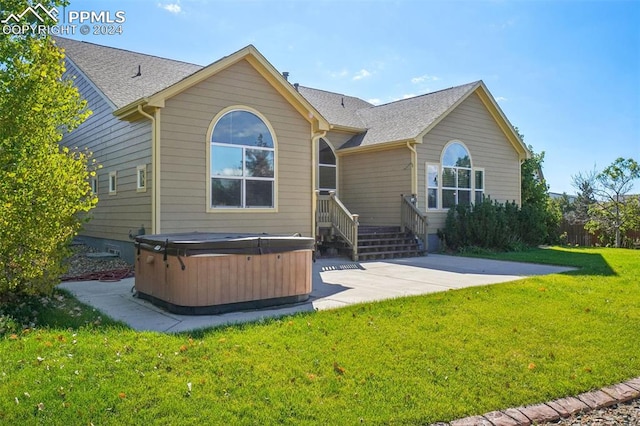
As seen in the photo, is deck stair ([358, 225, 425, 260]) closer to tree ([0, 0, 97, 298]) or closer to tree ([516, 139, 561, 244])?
tree ([516, 139, 561, 244])

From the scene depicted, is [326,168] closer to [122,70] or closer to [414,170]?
[414,170]

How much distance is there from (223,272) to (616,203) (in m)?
18.4

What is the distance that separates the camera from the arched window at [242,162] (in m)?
10.4

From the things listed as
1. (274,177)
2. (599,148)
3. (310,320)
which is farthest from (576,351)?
(599,148)

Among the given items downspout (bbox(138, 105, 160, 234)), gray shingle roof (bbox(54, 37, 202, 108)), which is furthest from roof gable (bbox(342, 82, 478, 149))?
downspout (bbox(138, 105, 160, 234))

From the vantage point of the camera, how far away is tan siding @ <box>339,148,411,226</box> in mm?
14711

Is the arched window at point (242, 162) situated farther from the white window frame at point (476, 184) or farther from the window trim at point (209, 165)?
the white window frame at point (476, 184)

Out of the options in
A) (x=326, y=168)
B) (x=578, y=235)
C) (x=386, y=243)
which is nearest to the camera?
(x=386, y=243)

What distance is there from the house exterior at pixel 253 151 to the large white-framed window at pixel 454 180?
47 millimetres

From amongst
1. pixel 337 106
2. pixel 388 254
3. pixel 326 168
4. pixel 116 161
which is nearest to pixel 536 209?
pixel 388 254

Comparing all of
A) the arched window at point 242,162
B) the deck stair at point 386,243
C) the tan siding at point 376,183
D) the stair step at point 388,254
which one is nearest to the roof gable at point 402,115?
the tan siding at point 376,183

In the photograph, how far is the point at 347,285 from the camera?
8094mm

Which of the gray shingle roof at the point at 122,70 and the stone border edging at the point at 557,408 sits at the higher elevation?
the gray shingle roof at the point at 122,70

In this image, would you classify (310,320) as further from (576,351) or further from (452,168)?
(452,168)
